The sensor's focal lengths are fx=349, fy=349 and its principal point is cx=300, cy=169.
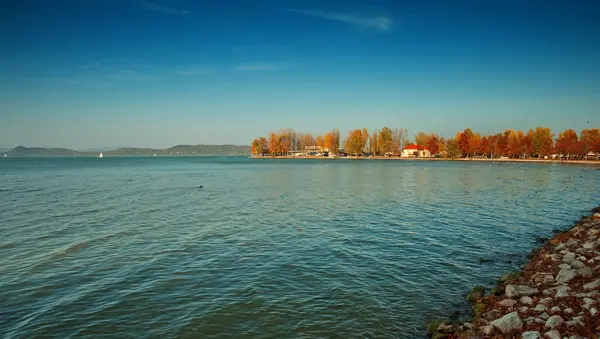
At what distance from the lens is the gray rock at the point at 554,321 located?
896 cm

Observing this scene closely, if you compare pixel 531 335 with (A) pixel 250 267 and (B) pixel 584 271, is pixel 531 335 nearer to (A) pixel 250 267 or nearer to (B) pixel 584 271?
(B) pixel 584 271

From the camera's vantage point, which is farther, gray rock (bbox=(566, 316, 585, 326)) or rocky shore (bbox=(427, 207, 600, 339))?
rocky shore (bbox=(427, 207, 600, 339))

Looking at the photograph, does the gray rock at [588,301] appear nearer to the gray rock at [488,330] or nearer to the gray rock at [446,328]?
the gray rock at [488,330]

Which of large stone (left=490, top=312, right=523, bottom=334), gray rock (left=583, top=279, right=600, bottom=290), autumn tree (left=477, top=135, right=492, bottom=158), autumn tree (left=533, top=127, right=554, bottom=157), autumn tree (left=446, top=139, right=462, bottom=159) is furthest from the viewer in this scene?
autumn tree (left=446, top=139, right=462, bottom=159)

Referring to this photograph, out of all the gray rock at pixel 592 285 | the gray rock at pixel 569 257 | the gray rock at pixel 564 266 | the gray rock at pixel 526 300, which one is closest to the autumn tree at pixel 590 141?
the gray rock at pixel 569 257

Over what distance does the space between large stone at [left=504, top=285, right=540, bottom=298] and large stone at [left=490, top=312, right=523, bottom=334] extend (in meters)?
2.41

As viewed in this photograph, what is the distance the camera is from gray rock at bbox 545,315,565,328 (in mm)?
8961

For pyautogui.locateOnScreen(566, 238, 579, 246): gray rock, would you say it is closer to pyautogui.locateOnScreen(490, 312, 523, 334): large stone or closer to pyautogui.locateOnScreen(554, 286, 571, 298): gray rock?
pyautogui.locateOnScreen(554, 286, 571, 298): gray rock

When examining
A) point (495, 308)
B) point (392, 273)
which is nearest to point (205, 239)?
point (392, 273)

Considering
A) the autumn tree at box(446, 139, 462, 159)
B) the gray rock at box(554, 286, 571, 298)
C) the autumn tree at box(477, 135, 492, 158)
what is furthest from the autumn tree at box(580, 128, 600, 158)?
the gray rock at box(554, 286, 571, 298)

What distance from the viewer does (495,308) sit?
10938 mm

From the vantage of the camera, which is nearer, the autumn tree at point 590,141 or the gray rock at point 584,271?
the gray rock at point 584,271

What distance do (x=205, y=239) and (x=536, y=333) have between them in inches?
645

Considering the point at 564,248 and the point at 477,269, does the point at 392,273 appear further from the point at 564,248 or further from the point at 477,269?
the point at 564,248
